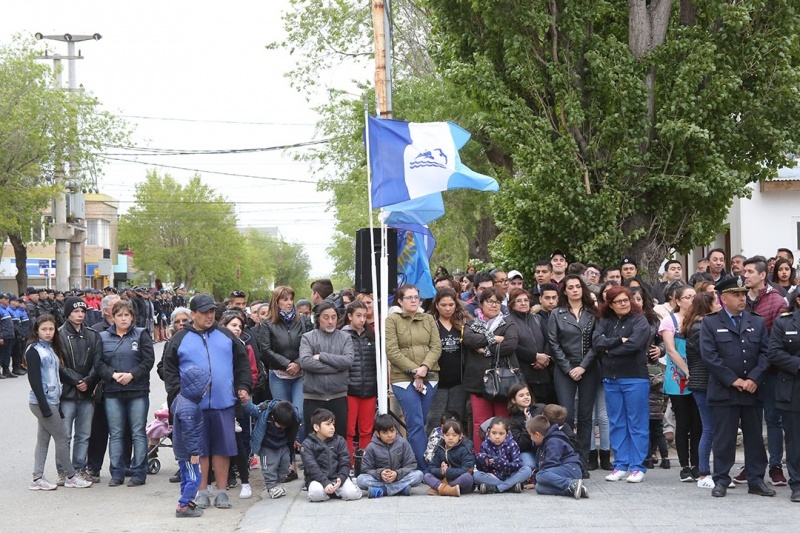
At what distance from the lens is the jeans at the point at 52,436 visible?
11018 millimetres

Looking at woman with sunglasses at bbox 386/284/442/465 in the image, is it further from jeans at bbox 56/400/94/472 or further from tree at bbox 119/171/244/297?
tree at bbox 119/171/244/297

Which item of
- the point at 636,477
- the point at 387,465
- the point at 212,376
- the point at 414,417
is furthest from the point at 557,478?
the point at 212,376

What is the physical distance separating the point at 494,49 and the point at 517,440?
832 centimetres

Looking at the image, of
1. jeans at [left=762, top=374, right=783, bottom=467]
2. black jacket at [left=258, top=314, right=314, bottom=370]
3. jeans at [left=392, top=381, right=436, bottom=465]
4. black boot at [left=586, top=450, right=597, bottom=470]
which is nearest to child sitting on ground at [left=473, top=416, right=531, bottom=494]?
jeans at [left=392, top=381, right=436, bottom=465]

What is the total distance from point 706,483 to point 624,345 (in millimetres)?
1537

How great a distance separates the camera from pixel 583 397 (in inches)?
433

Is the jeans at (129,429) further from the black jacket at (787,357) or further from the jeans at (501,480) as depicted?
the black jacket at (787,357)

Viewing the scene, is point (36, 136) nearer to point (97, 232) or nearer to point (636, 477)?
point (636, 477)

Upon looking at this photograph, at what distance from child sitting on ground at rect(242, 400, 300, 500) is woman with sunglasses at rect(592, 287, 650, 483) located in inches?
127

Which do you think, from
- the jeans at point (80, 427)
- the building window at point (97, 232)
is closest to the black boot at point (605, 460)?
the jeans at point (80, 427)

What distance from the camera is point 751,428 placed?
31.9 feet

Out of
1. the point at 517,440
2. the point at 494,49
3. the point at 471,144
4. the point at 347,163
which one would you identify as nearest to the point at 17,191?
the point at 347,163

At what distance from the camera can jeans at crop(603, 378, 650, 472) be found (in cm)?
1053

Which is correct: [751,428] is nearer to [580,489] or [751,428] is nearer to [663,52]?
[580,489]
